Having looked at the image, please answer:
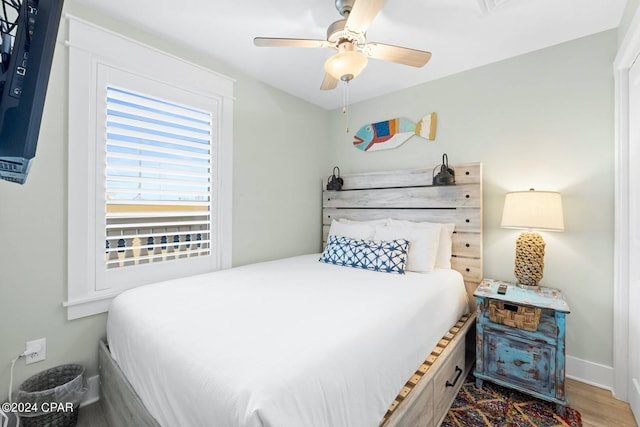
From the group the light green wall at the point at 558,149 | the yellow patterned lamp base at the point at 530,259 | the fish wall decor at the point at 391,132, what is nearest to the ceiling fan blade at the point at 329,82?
the fish wall decor at the point at 391,132

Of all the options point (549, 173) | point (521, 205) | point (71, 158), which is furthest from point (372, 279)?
point (71, 158)

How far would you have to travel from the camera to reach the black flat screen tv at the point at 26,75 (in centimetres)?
61

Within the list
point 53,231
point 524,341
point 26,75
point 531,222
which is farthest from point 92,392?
point 531,222

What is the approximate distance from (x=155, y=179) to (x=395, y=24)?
196 cm

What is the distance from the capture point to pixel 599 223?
6.56ft

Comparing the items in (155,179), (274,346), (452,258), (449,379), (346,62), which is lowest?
(449,379)

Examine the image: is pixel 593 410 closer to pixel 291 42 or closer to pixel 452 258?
pixel 452 258

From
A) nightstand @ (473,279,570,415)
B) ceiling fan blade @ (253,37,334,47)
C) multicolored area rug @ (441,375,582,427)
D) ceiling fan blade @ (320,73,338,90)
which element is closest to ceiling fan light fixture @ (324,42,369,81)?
ceiling fan blade @ (253,37,334,47)

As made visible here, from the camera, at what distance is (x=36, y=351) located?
1.69 m

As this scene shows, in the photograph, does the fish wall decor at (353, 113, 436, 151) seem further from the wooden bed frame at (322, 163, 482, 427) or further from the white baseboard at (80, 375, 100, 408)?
the white baseboard at (80, 375, 100, 408)

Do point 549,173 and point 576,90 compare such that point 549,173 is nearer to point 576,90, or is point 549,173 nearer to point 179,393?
point 576,90

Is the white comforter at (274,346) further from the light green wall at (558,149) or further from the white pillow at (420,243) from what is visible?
the light green wall at (558,149)

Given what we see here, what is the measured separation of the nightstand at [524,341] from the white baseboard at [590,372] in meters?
0.52

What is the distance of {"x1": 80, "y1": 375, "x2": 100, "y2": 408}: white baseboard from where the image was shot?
1.83 metres
